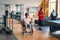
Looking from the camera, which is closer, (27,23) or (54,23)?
(54,23)

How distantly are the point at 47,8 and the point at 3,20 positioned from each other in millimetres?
11812

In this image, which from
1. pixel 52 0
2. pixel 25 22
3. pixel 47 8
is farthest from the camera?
pixel 47 8

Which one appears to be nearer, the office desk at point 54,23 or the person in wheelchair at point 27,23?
the office desk at point 54,23

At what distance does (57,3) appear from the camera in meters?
17.4

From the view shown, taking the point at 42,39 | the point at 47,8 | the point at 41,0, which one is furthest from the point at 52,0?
the point at 42,39

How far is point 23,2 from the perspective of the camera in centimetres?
2384

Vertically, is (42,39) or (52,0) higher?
(52,0)

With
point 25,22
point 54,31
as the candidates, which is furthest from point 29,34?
point 54,31

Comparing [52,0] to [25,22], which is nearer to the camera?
[25,22]

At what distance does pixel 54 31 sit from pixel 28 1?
14642 millimetres

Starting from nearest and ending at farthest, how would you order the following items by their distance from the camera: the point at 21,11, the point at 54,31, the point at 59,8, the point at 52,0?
the point at 54,31 → the point at 59,8 → the point at 52,0 → the point at 21,11

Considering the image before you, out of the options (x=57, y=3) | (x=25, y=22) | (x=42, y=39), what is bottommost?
(x=42, y=39)

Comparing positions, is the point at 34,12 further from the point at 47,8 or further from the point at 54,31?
the point at 54,31

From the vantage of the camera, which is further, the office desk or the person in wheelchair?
the person in wheelchair
